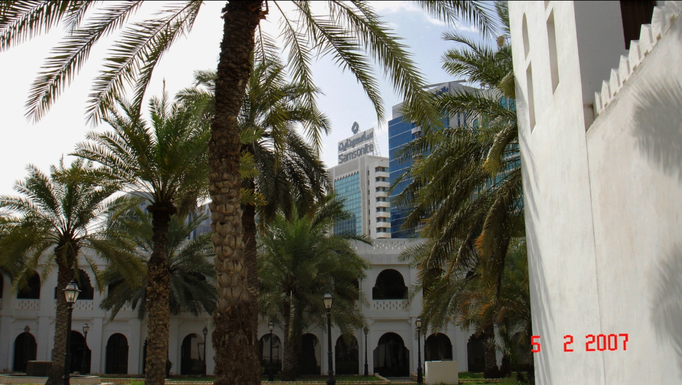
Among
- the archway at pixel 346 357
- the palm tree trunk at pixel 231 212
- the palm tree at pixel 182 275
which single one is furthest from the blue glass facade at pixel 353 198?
the palm tree trunk at pixel 231 212

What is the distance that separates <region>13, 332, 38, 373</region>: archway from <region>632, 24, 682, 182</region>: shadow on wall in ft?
→ 125

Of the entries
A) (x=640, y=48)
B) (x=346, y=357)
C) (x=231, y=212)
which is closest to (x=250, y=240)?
(x=231, y=212)

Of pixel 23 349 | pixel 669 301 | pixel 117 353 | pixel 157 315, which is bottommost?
pixel 117 353

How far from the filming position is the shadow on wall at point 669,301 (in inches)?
233

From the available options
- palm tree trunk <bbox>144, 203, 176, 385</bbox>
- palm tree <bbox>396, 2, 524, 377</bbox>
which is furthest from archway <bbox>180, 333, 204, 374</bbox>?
palm tree <bbox>396, 2, 524, 377</bbox>

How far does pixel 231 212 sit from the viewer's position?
8.40 m

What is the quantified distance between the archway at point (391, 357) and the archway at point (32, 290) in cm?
2148

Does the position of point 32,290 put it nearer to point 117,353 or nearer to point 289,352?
point 117,353

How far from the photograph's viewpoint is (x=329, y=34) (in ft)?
33.2

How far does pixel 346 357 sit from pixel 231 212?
3232 cm

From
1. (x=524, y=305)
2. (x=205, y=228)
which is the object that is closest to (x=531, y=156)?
(x=524, y=305)

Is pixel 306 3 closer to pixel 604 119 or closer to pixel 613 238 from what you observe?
pixel 604 119

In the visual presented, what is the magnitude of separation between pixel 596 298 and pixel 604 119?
2.40 metres

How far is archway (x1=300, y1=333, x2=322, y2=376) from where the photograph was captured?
38031 millimetres
